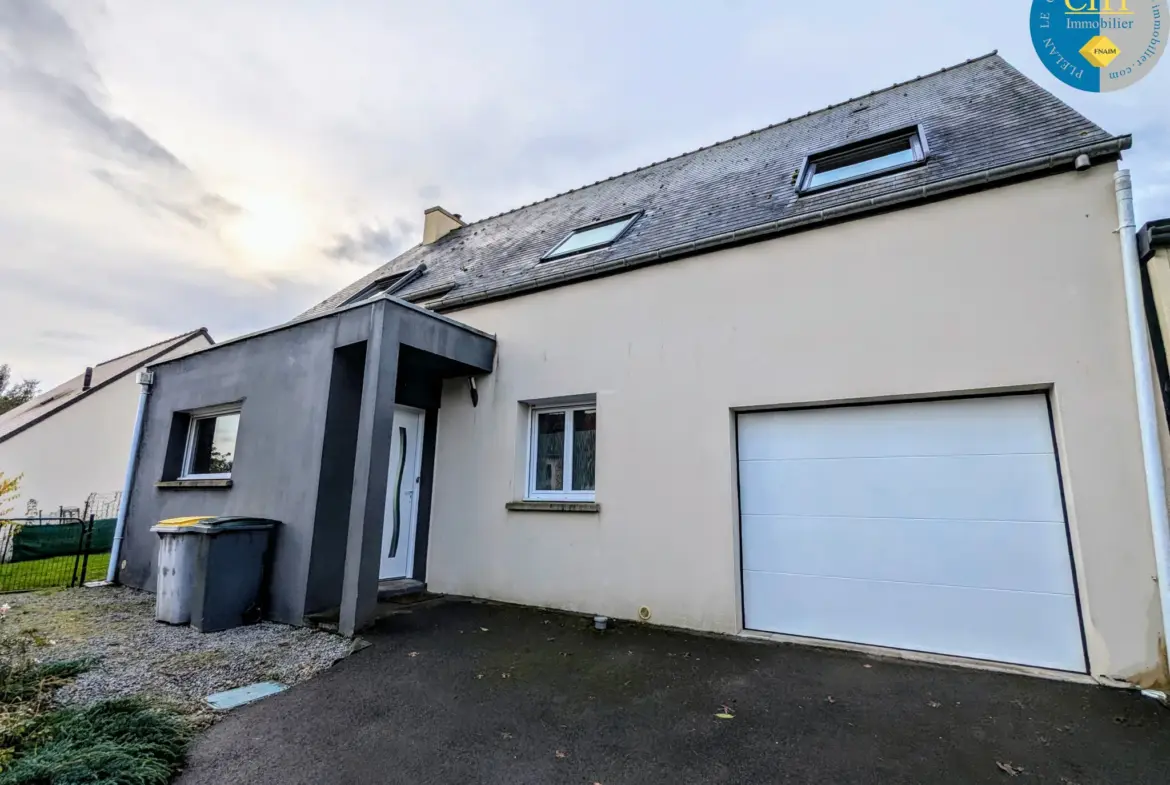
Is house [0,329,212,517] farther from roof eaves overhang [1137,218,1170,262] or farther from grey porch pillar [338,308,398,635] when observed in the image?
roof eaves overhang [1137,218,1170,262]

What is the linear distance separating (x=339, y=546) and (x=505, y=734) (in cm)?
342

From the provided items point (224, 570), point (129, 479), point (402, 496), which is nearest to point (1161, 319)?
point (402, 496)

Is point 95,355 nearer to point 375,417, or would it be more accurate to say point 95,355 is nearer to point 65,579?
point 65,579

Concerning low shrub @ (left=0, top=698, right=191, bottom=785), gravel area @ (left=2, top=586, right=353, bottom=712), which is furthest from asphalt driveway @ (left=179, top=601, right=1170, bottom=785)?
gravel area @ (left=2, top=586, right=353, bottom=712)

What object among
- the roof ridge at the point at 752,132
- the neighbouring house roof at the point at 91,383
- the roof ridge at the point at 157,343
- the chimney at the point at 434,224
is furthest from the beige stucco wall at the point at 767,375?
the roof ridge at the point at 157,343

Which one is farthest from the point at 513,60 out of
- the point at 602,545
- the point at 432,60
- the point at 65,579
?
the point at 65,579

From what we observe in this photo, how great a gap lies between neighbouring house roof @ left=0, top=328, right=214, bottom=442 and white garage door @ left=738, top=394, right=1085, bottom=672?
63.1ft

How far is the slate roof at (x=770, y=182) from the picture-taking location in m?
4.45

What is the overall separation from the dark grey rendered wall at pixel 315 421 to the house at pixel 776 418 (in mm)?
37

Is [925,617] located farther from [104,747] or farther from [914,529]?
[104,747]

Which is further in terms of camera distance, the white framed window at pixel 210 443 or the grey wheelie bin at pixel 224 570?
the white framed window at pixel 210 443

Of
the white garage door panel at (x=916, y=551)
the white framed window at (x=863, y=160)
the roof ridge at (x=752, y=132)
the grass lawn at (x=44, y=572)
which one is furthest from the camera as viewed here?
the roof ridge at (x=752, y=132)

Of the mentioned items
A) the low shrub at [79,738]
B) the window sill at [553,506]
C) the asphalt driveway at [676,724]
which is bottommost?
the asphalt driveway at [676,724]

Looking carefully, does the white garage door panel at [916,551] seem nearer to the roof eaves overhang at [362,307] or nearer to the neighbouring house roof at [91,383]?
the roof eaves overhang at [362,307]
